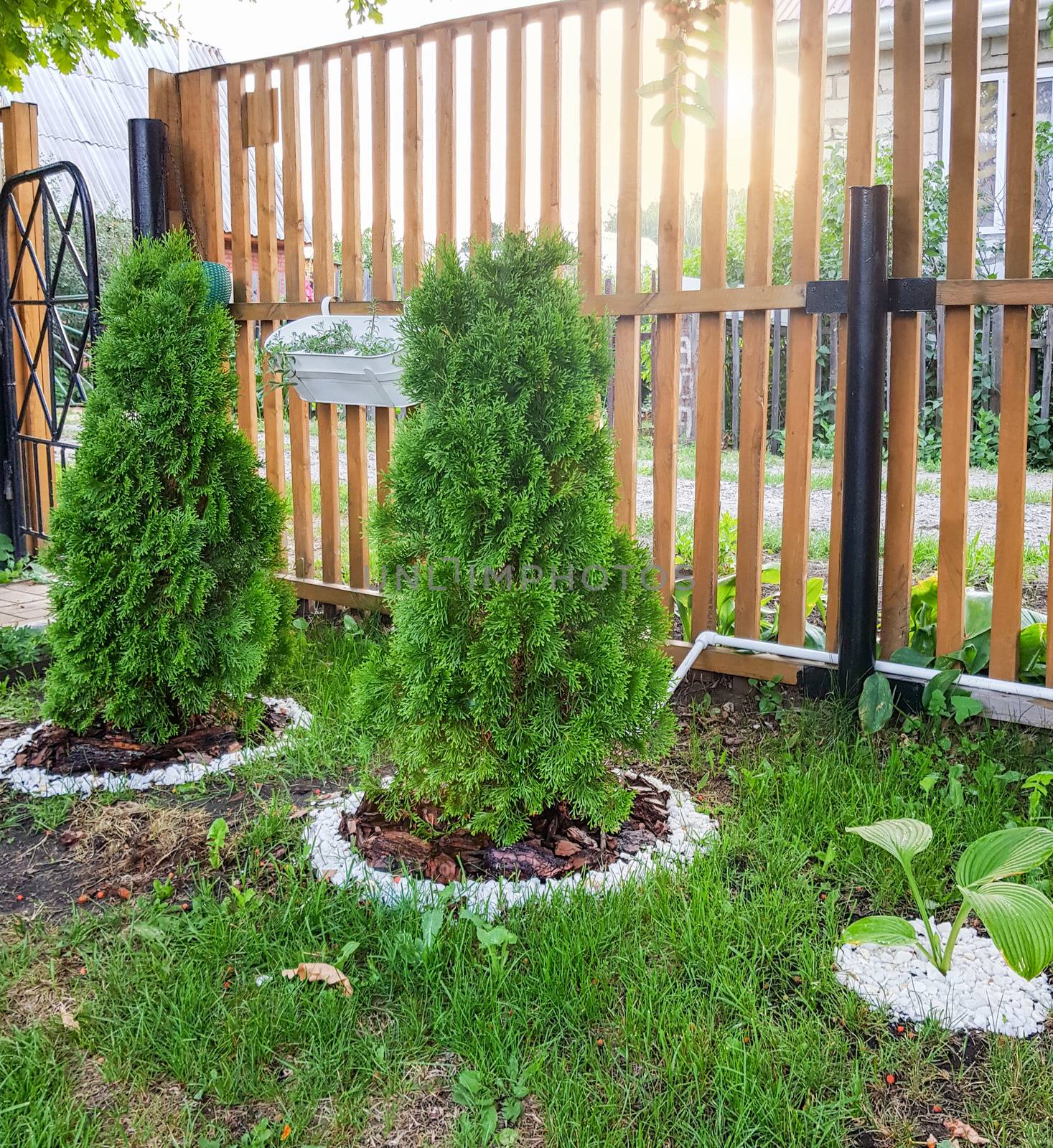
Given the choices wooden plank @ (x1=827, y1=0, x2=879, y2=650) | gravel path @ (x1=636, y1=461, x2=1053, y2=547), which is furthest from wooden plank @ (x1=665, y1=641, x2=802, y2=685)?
gravel path @ (x1=636, y1=461, x2=1053, y2=547)

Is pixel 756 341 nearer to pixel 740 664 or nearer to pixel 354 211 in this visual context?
pixel 740 664

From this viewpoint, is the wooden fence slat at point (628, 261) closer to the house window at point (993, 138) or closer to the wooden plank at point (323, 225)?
the wooden plank at point (323, 225)

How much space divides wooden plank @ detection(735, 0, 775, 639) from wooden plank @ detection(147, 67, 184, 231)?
9.01 ft

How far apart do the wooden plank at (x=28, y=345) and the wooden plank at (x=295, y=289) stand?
195 cm

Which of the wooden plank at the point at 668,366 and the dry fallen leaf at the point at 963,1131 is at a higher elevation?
the wooden plank at the point at 668,366

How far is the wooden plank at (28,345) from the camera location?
5.71 metres

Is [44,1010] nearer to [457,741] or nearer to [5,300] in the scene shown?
[457,741]

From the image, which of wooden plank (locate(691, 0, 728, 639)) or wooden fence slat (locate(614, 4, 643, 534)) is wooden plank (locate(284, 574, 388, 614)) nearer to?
wooden fence slat (locate(614, 4, 643, 534))

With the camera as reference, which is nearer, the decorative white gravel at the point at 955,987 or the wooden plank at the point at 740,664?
the decorative white gravel at the point at 955,987

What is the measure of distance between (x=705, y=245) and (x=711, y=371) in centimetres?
42

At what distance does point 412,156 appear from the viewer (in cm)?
397

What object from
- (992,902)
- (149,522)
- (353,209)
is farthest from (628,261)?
(992,902)

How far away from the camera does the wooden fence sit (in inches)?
117

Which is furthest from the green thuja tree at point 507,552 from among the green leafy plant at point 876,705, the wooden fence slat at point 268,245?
the wooden fence slat at point 268,245
